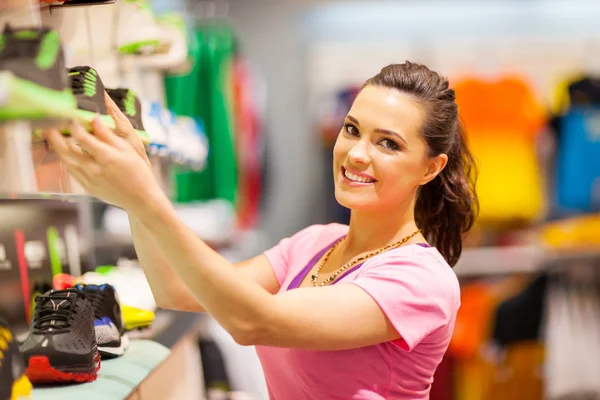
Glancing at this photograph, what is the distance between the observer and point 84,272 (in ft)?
7.26

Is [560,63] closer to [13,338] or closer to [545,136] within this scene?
[545,136]

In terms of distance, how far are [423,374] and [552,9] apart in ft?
12.7

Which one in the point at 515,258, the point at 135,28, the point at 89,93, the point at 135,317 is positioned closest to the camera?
the point at 89,93

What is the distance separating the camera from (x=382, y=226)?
152 cm

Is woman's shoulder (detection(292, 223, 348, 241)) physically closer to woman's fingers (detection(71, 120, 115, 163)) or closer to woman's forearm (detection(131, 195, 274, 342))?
woman's forearm (detection(131, 195, 274, 342))

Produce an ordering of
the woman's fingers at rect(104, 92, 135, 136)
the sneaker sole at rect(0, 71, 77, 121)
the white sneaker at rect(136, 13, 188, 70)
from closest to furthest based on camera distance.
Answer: the sneaker sole at rect(0, 71, 77, 121), the woman's fingers at rect(104, 92, 135, 136), the white sneaker at rect(136, 13, 188, 70)

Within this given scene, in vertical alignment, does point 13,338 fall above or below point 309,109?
above

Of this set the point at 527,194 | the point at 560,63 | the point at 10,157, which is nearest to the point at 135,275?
the point at 10,157

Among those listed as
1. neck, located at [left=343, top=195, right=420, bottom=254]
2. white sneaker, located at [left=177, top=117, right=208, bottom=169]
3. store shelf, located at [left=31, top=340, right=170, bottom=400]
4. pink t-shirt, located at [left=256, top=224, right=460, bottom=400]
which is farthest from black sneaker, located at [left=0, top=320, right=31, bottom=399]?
white sneaker, located at [left=177, top=117, right=208, bottom=169]

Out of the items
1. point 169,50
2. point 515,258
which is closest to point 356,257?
point 169,50

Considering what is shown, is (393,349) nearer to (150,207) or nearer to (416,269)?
(416,269)

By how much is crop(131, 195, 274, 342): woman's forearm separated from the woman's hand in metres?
0.02

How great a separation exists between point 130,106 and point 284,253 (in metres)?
0.49

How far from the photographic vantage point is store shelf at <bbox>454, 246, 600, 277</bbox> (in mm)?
3898
